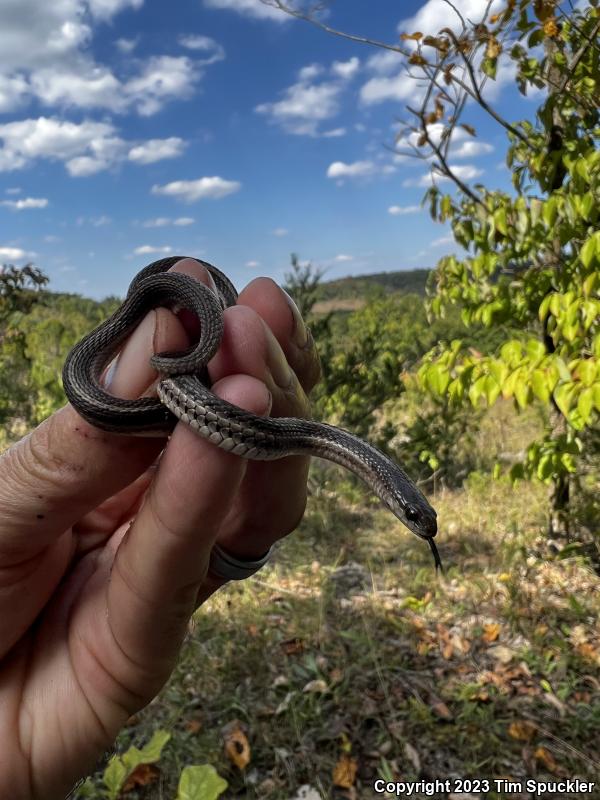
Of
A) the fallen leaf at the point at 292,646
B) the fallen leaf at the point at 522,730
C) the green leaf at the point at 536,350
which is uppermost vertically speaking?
the green leaf at the point at 536,350

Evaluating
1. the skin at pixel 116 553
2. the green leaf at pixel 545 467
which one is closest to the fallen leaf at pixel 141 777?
the skin at pixel 116 553

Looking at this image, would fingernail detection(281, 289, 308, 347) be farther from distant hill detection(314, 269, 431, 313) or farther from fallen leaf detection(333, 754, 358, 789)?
distant hill detection(314, 269, 431, 313)

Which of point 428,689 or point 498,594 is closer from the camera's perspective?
point 428,689

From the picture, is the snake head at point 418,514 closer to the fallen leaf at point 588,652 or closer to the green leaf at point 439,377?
the green leaf at point 439,377

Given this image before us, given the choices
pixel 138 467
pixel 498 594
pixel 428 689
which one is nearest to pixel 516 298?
pixel 498 594

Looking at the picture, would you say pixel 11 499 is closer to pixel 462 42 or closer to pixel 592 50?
pixel 462 42

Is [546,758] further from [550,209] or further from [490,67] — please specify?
[490,67]
